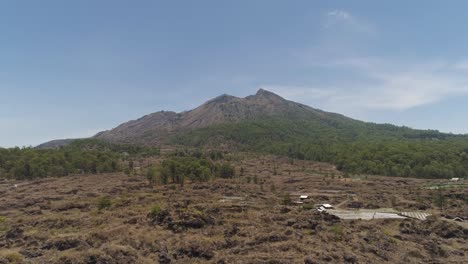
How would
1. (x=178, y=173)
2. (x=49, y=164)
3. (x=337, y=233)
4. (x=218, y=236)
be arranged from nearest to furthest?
1. (x=218, y=236)
2. (x=337, y=233)
3. (x=178, y=173)
4. (x=49, y=164)

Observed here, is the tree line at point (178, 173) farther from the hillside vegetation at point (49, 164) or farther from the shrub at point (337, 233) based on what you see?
the shrub at point (337, 233)

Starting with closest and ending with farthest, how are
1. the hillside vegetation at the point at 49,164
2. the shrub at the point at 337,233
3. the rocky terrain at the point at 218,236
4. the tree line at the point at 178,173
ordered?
the rocky terrain at the point at 218,236 → the shrub at the point at 337,233 → the tree line at the point at 178,173 → the hillside vegetation at the point at 49,164

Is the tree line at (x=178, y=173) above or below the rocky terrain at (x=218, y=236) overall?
above

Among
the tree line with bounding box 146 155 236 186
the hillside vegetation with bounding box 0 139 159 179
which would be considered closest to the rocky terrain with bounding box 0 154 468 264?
the tree line with bounding box 146 155 236 186

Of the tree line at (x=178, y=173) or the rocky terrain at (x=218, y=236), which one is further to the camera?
the tree line at (x=178, y=173)

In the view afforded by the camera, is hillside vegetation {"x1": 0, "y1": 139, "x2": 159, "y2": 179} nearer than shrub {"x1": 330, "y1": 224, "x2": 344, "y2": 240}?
No

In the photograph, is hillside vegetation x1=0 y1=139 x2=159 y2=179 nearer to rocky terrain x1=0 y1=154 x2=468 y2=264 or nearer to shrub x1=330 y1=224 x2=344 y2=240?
rocky terrain x1=0 y1=154 x2=468 y2=264

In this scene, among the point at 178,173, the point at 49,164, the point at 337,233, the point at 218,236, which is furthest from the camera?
the point at 49,164

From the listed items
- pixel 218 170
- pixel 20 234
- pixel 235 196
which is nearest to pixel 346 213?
pixel 235 196

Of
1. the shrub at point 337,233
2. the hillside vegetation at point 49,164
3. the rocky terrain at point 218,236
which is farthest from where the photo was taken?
the hillside vegetation at point 49,164

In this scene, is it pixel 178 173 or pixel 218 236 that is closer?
pixel 218 236

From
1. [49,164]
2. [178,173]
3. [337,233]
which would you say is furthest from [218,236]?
[49,164]

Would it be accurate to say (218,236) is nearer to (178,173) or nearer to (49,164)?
(178,173)

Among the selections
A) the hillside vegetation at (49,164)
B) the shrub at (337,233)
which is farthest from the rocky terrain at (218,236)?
the hillside vegetation at (49,164)
